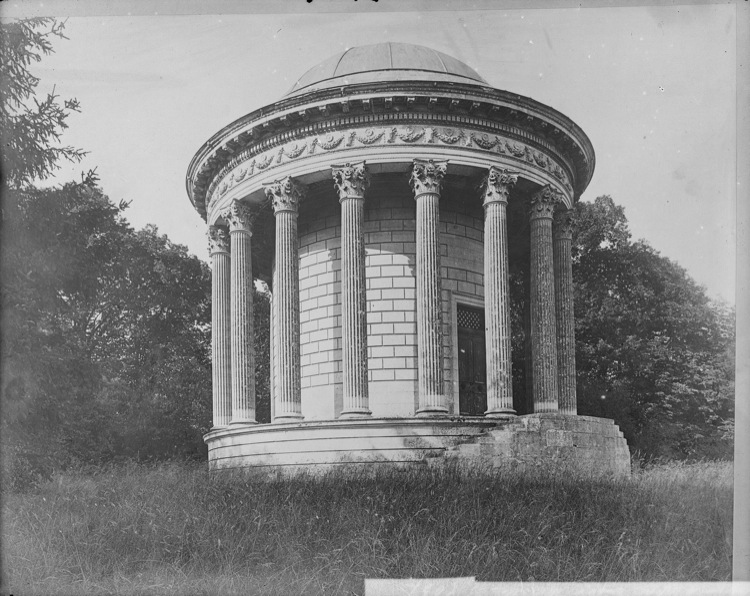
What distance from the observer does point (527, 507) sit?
43.7 ft

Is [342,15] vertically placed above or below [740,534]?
above

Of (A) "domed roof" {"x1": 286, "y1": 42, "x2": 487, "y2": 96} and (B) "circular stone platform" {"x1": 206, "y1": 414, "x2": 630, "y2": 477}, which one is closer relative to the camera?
(B) "circular stone platform" {"x1": 206, "y1": 414, "x2": 630, "y2": 477}

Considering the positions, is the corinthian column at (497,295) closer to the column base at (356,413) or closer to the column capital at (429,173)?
the column capital at (429,173)

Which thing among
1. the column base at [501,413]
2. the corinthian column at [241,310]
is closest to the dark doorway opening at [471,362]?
the column base at [501,413]

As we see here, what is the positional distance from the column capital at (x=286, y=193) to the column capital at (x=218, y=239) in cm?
339

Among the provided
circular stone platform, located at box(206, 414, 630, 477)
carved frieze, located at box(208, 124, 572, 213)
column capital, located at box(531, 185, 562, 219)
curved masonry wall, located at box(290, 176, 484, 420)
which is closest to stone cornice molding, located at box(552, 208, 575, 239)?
column capital, located at box(531, 185, 562, 219)

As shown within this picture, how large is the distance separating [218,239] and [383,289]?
19.7 feet

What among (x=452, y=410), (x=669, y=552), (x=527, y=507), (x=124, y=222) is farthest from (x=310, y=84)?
(x=669, y=552)

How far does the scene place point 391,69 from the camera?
64.7 ft

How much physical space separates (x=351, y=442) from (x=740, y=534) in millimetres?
9210

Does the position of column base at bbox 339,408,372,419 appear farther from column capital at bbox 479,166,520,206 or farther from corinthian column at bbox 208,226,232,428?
column capital at bbox 479,166,520,206

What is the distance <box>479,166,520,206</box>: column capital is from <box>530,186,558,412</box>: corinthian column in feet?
5.24

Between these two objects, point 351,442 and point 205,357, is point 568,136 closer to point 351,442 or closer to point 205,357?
point 351,442

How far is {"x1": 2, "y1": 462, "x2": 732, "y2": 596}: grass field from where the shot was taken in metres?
11.4
